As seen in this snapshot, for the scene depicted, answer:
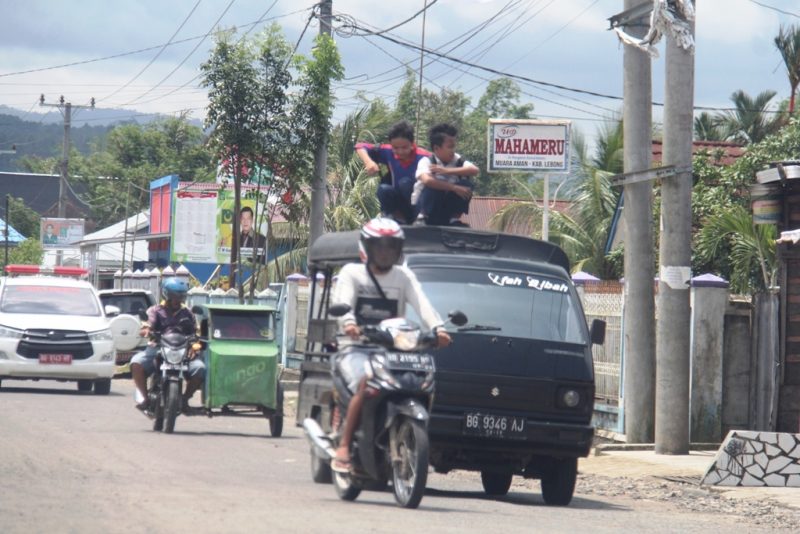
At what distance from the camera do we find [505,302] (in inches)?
446

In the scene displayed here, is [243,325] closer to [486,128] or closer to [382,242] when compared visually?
[382,242]

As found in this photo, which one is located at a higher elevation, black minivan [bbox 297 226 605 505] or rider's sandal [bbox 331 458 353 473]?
black minivan [bbox 297 226 605 505]

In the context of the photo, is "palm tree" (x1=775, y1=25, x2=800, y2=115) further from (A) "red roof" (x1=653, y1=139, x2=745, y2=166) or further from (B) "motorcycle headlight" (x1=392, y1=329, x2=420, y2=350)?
(B) "motorcycle headlight" (x1=392, y1=329, x2=420, y2=350)

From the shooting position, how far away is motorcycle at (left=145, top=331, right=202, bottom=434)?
15758 mm

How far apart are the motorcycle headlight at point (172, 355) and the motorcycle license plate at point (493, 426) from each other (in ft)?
20.0

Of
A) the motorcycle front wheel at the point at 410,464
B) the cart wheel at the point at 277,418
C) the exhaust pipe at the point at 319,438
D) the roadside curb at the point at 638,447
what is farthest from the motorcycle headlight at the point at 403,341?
the cart wheel at the point at 277,418

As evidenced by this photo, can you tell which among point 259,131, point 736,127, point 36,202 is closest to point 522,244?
point 259,131

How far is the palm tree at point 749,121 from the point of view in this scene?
36.7 meters

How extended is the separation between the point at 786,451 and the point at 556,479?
111 inches

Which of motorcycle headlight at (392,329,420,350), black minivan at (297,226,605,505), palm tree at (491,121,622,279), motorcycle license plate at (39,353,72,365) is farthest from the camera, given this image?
palm tree at (491,121,622,279)

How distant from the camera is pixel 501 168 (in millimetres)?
20312

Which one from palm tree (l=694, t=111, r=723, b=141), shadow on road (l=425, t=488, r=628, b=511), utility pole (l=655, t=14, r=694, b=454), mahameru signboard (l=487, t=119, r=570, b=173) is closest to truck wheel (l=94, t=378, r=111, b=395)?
mahameru signboard (l=487, t=119, r=570, b=173)

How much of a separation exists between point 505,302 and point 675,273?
4.16 meters

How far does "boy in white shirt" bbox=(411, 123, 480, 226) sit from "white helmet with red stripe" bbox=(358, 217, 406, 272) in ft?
7.86
